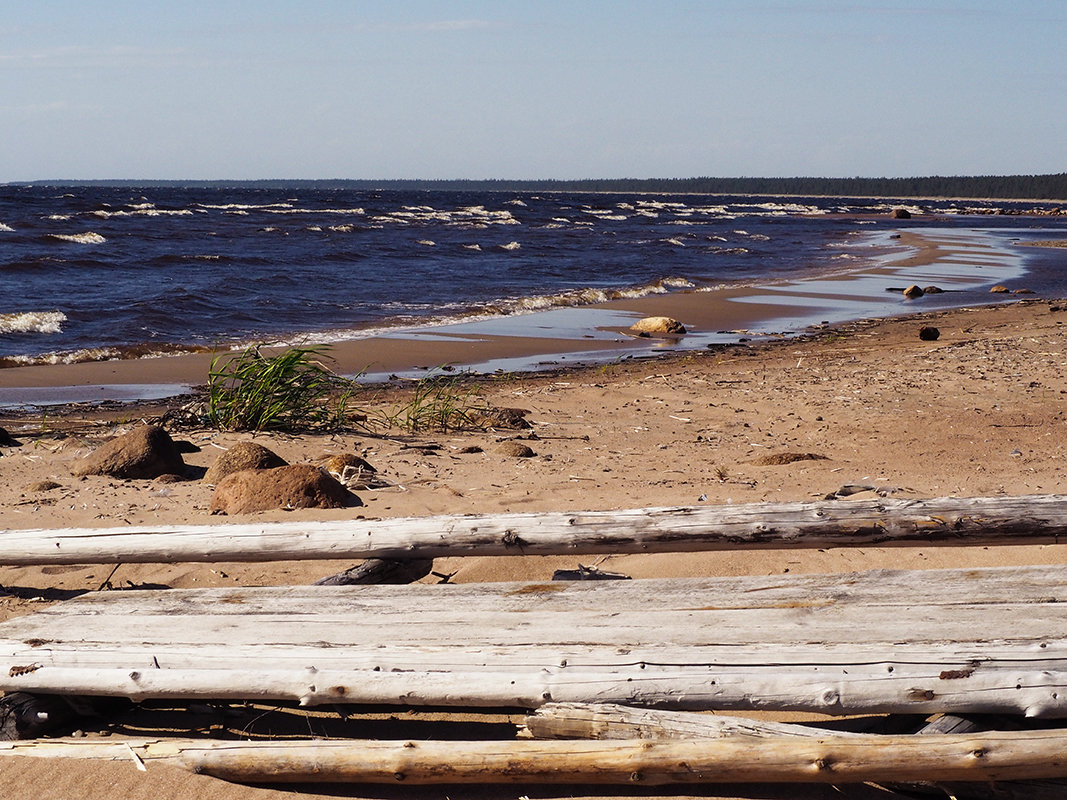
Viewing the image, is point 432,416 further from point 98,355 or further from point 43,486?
point 98,355

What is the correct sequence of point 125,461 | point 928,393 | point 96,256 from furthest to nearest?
1. point 96,256
2. point 928,393
3. point 125,461

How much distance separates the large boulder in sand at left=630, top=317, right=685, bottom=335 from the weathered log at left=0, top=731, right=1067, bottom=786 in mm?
11200

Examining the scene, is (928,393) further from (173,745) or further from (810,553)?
(173,745)

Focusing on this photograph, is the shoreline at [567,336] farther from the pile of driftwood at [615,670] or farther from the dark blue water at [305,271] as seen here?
the pile of driftwood at [615,670]

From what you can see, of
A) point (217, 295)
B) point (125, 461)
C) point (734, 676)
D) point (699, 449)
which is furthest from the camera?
point (217, 295)

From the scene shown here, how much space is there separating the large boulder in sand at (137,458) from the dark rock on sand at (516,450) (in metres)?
1.85

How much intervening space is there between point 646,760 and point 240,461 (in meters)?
3.69

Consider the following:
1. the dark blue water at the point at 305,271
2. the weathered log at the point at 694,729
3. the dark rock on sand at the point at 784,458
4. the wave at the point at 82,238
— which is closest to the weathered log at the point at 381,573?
the weathered log at the point at 694,729

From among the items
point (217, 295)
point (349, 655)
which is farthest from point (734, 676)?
point (217, 295)

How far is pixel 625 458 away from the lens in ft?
20.1

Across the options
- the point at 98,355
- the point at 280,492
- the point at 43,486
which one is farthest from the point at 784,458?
the point at 98,355

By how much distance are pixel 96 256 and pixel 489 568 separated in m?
20.4

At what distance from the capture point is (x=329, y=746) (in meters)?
2.54

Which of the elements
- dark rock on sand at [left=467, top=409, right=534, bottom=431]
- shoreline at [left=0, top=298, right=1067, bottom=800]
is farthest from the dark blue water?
dark rock on sand at [left=467, top=409, right=534, bottom=431]
